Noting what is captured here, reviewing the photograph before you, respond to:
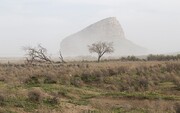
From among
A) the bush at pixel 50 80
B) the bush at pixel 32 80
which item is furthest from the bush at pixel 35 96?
the bush at pixel 50 80

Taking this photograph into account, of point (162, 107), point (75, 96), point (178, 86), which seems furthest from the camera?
point (178, 86)

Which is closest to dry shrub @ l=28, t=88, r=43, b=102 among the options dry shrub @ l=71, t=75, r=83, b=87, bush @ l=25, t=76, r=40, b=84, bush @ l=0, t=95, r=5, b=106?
bush @ l=0, t=95, r=5, b=106

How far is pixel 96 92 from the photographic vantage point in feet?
85.3

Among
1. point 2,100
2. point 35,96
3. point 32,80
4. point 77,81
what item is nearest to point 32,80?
point 32,80

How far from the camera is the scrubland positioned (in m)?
17.5

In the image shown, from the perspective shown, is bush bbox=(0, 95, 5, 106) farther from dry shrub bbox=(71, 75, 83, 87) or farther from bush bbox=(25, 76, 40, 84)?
bush bbox=(25, 76, 40, 84)

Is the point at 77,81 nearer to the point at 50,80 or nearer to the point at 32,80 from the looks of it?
the point at 50,80

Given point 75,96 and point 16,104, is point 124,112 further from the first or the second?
point 75,96

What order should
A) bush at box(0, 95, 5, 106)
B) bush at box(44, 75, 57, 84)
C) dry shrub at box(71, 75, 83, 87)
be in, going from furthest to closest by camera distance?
bush at box(44, 75, 57, 84)
dry shrub at box(71, 75, 83, 87)
bush at box(0, 95, 5, 106)

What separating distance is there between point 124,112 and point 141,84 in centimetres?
1114

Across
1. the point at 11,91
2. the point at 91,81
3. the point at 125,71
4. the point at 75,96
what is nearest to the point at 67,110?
the point at 11,91

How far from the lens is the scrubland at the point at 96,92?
17.5m

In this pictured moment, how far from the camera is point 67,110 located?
56.5ft

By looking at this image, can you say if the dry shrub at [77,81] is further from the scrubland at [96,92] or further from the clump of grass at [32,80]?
the clump of grass at [32,80]
